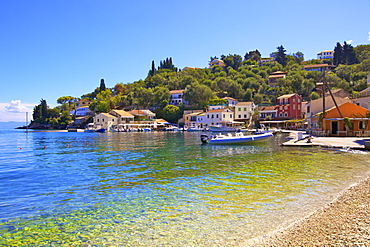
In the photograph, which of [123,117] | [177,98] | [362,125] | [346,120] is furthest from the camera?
[177,98]

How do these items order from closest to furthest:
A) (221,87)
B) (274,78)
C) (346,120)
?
(346,120)
(221,87)
(274,78)

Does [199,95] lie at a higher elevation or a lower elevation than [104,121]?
higher

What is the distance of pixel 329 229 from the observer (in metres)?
6.55

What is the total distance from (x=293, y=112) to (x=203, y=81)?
43123 mm

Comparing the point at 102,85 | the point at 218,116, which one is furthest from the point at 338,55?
the point at 102,85

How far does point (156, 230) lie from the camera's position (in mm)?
7527

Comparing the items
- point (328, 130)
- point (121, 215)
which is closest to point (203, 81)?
point (328, 130)

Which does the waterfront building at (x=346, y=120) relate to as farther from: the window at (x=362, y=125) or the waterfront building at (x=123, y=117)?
the waterfront building at (x=123, y=117)

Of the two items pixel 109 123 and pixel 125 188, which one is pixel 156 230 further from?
pixel 109 123

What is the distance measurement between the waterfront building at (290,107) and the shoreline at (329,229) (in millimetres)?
74459

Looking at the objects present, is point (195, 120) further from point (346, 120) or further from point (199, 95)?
point (346, 120)

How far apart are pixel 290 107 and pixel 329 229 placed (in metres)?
77.7

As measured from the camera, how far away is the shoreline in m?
5.80

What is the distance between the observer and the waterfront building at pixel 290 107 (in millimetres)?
79125
